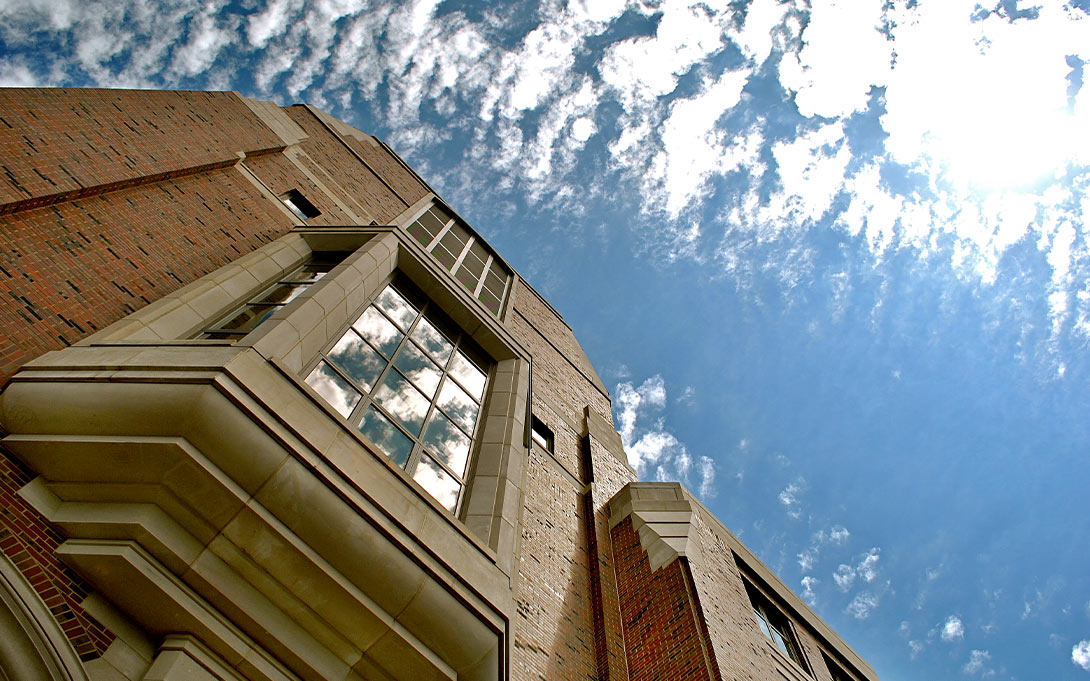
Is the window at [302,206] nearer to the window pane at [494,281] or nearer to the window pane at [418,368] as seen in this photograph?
the window pane at [494,281]

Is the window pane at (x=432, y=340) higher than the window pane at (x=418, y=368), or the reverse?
the window pane at (x=432, y=340)

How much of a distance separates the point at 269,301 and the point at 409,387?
2.18 meters

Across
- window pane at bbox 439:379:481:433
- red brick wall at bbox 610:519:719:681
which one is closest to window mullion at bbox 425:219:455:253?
window pane at bbox 439:379:481:433

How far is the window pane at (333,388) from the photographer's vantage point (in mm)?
5707

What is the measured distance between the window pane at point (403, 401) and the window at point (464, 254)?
6549 millimetres

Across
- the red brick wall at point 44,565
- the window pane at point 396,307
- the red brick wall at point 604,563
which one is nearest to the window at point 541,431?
the red brick wall at point 604,563

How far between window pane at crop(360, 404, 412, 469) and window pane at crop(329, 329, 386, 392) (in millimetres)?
348

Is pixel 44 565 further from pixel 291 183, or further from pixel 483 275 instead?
pixel 483 275

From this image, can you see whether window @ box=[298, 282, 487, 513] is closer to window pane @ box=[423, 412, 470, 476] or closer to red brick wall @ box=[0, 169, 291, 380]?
window pane @ box=[423, 412, 470, 476]

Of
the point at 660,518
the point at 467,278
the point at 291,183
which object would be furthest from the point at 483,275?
the point at 660,518

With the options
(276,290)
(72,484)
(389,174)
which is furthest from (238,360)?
(389,174)

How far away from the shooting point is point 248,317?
6.75m

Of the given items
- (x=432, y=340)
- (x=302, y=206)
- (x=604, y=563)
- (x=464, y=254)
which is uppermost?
(x=464, y=254)

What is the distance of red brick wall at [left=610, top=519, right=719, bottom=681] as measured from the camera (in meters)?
7.10
